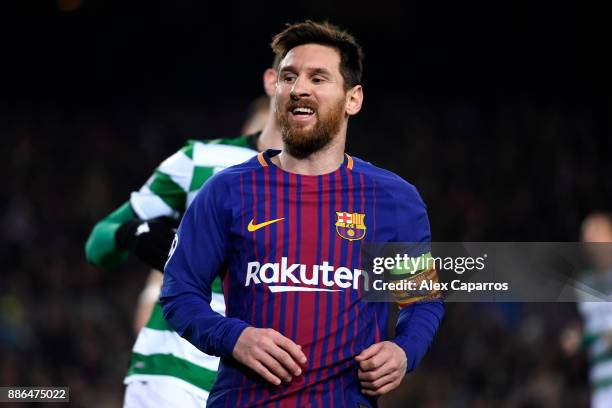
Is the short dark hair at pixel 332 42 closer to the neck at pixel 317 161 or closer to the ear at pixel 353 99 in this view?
the ear at pixel 353 99

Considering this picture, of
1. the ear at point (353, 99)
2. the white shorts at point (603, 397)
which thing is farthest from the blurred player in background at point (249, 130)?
the white shorts at point (603, 397)

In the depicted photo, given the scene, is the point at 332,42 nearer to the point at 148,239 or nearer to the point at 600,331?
the point at 148,239

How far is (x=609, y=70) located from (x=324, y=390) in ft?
39.3

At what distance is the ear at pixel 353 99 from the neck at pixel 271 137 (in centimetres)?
95

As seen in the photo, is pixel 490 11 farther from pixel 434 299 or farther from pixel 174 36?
pixel 434 299

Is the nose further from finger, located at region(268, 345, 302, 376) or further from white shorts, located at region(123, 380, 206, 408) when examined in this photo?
white shorts, located at region(123, 380, 206, 408)

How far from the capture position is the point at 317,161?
2.89 m

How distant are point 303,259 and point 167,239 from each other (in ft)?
3.45

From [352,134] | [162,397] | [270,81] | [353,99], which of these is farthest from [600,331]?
[352,134]

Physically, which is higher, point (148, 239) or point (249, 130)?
point (249, 130)

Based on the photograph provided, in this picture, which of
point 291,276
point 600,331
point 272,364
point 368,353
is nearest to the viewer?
point 272,364

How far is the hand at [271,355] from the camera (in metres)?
2.48

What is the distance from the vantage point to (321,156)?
9.50 ft

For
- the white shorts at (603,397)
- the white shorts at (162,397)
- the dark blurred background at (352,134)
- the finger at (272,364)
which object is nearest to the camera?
the finger at (272,364)
